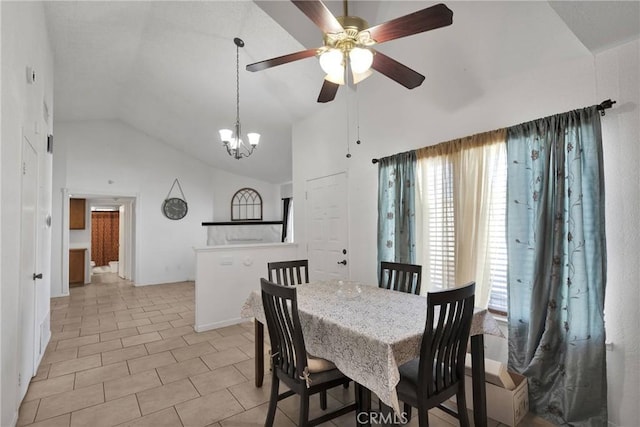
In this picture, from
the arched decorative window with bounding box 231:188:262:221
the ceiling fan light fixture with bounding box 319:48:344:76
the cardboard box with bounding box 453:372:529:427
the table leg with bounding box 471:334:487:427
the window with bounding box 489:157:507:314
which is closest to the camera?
the ceiling fan light fixture with bounding box 319:48:344:76

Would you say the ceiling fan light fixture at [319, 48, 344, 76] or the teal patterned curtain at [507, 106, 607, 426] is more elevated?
the ceiling fan light fixture at [319, 48, 344, 76]

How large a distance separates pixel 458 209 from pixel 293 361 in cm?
182

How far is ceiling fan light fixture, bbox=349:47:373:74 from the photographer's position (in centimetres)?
179

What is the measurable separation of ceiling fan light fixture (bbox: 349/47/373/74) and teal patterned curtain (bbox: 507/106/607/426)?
1.28m

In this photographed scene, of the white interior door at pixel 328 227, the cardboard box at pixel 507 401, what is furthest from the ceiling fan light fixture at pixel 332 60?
the cardboard box at pixel 507 401

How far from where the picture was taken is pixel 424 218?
2996 mm

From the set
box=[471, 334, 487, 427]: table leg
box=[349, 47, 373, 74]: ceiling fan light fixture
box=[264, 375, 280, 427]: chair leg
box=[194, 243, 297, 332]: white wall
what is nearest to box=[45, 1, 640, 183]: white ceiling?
box=[349, 47, 373, 74]: ceiling fan light fixture

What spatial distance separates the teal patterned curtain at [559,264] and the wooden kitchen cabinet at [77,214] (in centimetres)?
823

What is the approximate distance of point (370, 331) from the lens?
1630 mm

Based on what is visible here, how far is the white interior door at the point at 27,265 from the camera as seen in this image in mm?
2233

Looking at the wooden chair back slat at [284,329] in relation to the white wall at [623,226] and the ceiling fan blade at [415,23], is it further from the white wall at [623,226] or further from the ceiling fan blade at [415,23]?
the white wall at [623,226]

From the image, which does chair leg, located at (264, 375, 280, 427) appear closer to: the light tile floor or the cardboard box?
the light tile floor

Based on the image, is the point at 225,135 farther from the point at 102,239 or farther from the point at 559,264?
the point at 102,239

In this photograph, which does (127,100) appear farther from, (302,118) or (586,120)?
(586,120)
